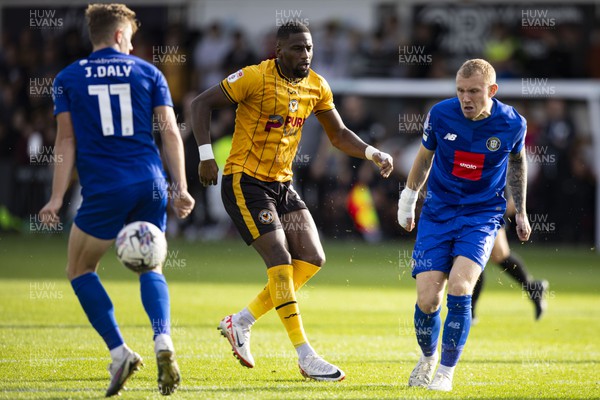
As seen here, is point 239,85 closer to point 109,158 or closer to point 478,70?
point 109,158

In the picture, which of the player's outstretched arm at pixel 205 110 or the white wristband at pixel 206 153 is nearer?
the white wristband at pixel 206 153

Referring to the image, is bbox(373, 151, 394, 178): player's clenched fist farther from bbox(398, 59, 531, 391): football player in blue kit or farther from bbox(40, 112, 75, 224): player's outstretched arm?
bbox(40, 112, 75, 224): player's outstretched arm

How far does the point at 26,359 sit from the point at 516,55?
1472 cm

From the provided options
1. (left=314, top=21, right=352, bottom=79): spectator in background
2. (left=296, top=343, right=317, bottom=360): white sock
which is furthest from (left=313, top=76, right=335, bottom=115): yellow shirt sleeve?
(left=314, top=21, right=352, bottom=79): spectator in background

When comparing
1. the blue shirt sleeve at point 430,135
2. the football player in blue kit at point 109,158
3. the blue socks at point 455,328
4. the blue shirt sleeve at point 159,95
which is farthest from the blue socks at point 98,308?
the blue shirt sleeve at point 430,135

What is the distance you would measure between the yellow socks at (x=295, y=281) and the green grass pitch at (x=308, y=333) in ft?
1.38

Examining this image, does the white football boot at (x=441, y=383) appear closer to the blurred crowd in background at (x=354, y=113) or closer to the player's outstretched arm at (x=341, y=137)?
the player's outstretched arm at (x=341, y=137)

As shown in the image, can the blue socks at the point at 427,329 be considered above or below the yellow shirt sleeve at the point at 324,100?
below

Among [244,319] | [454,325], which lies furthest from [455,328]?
[244,319]

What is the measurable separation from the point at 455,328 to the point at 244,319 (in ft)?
5.57

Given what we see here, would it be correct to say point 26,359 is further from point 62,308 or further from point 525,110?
point 525,110

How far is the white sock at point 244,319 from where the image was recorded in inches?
293

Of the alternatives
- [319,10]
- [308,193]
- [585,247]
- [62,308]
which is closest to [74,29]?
[319,10]

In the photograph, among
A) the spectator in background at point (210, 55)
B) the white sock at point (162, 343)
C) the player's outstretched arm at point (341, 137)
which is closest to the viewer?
the white sock at point (162, 343)
